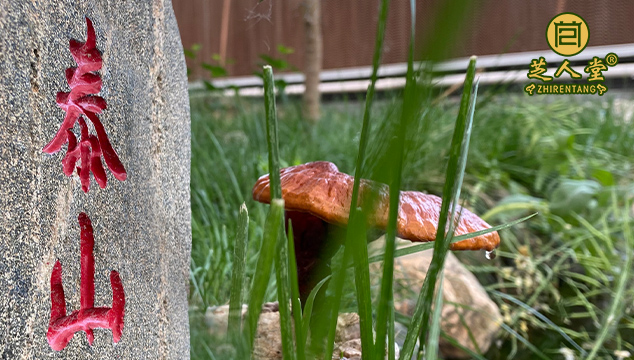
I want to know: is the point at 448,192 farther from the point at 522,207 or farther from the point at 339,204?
the point at 522,207

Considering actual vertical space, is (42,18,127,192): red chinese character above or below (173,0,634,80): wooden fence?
below

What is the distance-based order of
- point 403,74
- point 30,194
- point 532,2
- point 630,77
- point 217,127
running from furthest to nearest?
1. point 630,77
2. point 532,2
3. point 217,127
4. point 30,194
5. point 403,74

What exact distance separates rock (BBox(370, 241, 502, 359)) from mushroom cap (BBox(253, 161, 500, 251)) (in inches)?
32.0

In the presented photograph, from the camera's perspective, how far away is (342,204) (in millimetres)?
474

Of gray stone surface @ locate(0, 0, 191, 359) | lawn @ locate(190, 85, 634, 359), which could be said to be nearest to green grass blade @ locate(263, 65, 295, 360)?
gray stone surface @ locate(0, 0, 191, 359)

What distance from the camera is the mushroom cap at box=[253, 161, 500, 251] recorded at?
481 mm

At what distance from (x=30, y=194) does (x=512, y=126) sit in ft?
7.10

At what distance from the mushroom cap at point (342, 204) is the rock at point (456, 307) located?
812mm

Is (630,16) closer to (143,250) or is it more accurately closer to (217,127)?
(217,127)

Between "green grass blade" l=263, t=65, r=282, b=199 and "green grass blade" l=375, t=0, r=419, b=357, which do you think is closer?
"green grass blade" l=375, t=0, r=419, b=357

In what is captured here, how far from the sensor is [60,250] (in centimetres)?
47

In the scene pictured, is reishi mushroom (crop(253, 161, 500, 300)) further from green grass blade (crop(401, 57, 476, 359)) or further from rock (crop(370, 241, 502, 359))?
rock (crop(370, 241, 502, 359))

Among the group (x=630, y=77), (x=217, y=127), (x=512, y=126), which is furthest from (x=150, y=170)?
(x=630, y=77)

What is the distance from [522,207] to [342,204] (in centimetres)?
135
